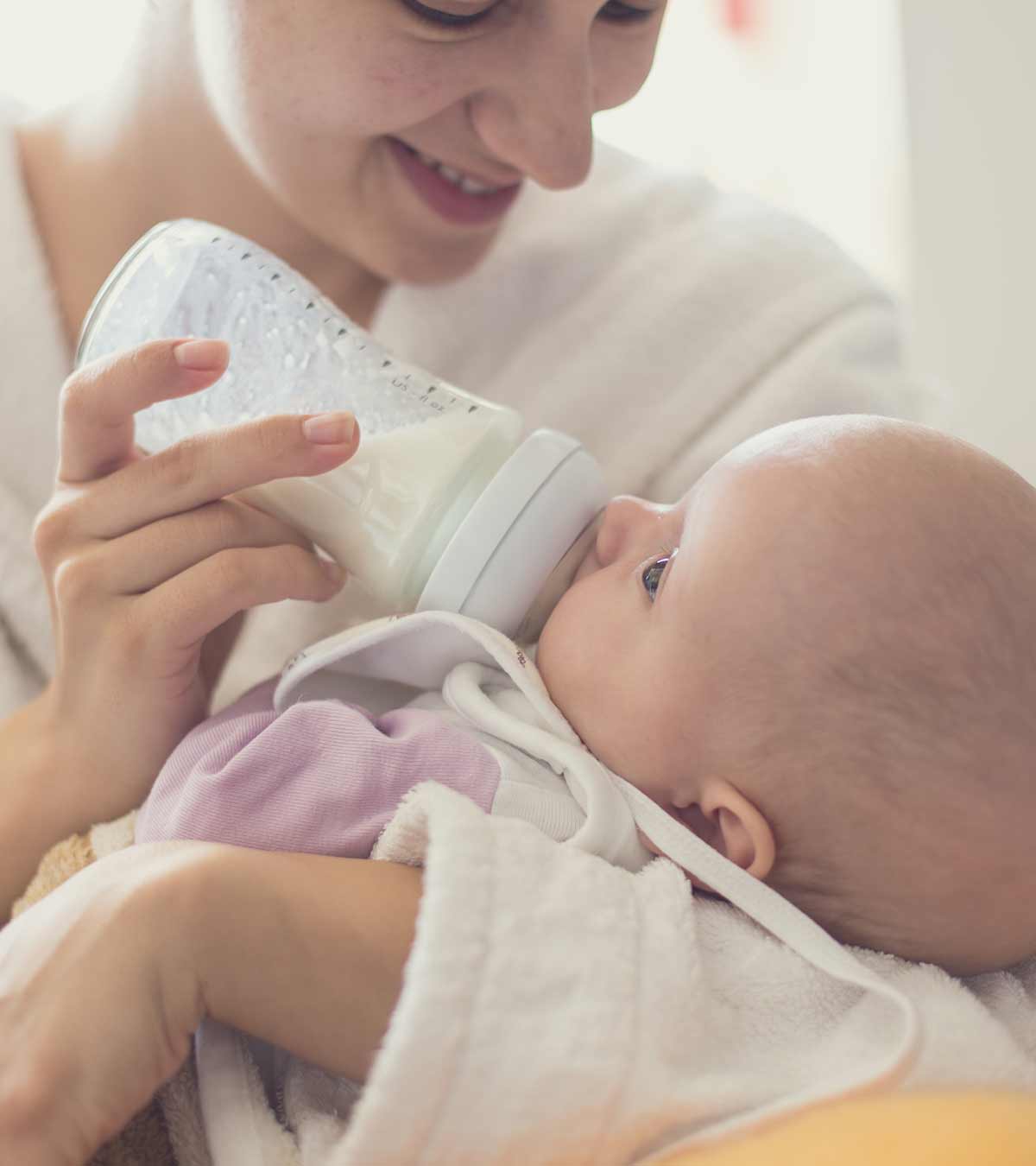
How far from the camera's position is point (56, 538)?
0.88m

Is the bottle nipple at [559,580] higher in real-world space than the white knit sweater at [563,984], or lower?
higher

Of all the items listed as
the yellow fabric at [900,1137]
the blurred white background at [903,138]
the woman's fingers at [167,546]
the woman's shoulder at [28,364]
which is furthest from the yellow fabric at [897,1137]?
the blurred white background at [903,138]

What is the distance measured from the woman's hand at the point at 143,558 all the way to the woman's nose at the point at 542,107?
343 millimetres

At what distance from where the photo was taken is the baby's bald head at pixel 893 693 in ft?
2.32

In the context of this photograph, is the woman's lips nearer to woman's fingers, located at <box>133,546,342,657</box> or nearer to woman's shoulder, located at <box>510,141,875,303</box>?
woman's shoulder, located at <box>510,141,875,303</box>

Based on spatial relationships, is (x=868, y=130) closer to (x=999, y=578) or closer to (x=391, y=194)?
(x=391, y=194)

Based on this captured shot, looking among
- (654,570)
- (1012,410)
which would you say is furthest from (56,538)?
(1012,410)

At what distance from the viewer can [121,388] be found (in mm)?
809

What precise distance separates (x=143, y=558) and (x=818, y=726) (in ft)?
1.51

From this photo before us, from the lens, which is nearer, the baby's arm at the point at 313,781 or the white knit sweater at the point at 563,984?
the white knit sweater at the point at 563,984

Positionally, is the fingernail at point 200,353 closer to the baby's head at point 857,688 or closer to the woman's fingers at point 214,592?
the woman's fingers at point 214,592

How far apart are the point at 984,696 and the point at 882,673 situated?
6 cm

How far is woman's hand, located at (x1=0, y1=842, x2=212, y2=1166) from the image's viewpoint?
1.89 feet

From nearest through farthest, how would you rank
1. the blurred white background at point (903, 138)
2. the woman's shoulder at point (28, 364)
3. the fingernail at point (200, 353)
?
the fingernail at point (200, 353) → the woman's shoulder at point (28, 364) → the blurred white background at point (903, 138)
